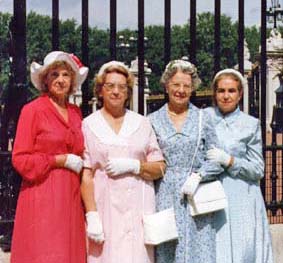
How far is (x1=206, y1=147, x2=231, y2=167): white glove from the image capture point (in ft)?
14.5

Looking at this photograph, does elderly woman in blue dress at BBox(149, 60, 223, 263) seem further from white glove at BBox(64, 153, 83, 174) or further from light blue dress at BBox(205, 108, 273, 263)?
white glove at BBox(64, 153, 83, 174)

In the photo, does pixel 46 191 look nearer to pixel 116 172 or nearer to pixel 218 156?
pixel 116 172

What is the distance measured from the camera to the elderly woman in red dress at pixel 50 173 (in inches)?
163

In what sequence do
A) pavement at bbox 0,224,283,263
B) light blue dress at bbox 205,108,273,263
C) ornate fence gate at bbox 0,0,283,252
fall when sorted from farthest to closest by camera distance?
pavement at bbox 0,224,283,263
ornate fence gate at bbox 0,0,283,252
light blue dress at bbox 205,108,273,263

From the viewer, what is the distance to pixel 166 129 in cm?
445

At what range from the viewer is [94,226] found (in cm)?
422

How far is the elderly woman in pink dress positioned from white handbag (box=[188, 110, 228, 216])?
0.89 ft

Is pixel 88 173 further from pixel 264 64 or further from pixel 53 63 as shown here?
pixel 264 64

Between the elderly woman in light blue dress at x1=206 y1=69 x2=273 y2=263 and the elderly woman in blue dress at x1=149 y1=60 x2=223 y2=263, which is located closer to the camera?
the elderly woman in blue dress at x1=149 y1=60 x2=223 y2=263

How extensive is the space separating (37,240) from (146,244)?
0.67m

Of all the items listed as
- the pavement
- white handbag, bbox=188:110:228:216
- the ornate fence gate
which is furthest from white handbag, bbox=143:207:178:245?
the pavement

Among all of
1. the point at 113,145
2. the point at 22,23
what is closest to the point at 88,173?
the point at 113,145

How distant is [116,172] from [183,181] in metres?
0.47

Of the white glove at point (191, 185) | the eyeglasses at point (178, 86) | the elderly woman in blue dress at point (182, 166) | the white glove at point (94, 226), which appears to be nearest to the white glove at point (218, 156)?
the elderly woman in blue dress at point (182, 166)
